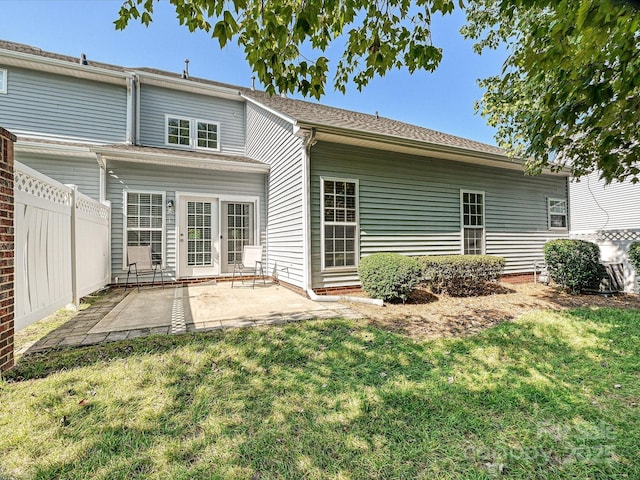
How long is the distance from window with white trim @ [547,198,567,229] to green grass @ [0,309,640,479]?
708cm

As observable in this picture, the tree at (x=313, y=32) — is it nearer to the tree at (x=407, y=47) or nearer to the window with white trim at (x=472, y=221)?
the tree at (x=407, y=47)

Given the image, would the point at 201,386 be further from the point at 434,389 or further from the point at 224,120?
the point at 224,120

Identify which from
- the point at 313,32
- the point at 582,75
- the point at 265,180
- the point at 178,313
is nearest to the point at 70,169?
the point at 265,180

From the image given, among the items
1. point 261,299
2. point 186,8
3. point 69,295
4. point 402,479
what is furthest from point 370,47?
point 69,295

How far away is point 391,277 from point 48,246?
4914 millimetres

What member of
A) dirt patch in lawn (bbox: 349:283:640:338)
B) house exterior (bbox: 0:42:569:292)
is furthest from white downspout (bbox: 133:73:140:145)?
dirt patch in lawn (bbox: 349:283:640:338)

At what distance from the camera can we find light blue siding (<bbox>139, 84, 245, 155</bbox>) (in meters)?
9.04

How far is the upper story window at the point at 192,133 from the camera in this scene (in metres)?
9.27

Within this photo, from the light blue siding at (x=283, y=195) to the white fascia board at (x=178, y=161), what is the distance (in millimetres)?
623

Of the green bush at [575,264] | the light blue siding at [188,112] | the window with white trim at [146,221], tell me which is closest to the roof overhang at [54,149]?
the window with white trim at [146,221]

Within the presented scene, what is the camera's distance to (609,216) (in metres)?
14.1

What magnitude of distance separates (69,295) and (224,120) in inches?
302

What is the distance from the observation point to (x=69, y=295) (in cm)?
409

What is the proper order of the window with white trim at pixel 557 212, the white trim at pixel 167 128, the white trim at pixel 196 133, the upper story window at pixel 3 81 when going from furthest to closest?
the white trim at pixel 196 133
the window with white trim at pixel 557 212
the white trim at pixel 167 128
the upper story window at pixel 3 81
